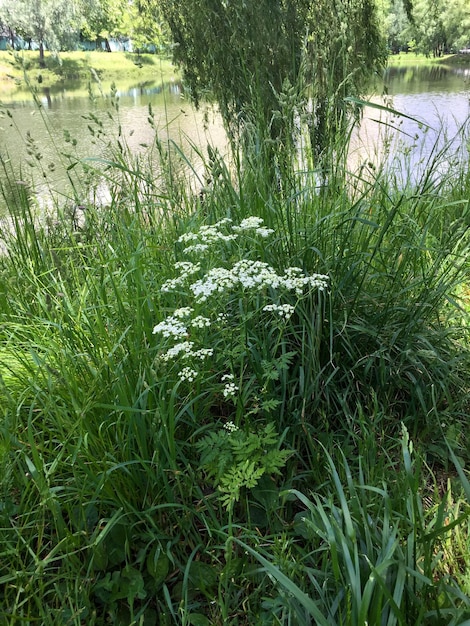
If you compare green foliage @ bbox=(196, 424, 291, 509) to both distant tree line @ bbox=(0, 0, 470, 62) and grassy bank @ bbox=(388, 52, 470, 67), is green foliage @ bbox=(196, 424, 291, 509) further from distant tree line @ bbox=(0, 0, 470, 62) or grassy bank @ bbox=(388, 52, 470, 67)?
grassy bank @ bbox=(388, 52, 470, 67)

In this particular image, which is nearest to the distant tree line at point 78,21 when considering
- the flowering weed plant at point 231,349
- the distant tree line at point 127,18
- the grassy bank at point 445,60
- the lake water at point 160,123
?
the distant tree line at point 127,18

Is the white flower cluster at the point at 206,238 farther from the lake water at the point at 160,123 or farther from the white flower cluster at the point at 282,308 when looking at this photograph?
the lake water at the point at 160,123

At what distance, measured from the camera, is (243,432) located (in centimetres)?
130

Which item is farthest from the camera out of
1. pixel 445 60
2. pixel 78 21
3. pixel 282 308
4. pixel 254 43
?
pixel 445 60

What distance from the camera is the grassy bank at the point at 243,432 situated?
Answer: 1.11m

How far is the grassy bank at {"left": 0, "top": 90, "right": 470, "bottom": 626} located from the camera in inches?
43.5

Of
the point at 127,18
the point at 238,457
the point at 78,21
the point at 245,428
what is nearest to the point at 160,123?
the point at 78,21

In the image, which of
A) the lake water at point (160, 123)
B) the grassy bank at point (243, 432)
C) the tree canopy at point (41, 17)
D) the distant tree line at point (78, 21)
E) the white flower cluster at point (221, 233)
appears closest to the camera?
the grassy bank at point (243, 432)

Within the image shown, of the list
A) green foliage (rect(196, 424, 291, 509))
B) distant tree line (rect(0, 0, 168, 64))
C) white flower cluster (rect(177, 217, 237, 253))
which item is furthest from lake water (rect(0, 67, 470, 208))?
green foliage (rect(196, 424, 291, 509))

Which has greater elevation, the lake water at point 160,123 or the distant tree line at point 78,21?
the distant tree line at point 78,21

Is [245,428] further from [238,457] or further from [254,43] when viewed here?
[254,43]

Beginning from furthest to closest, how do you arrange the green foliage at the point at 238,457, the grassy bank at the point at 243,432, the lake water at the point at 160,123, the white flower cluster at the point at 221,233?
the lake water at the point at 160,123 → the white flower cluster at the point at 221,233 → the green foliage at the point at 238,457 → the grassy bank at the point at 243,432

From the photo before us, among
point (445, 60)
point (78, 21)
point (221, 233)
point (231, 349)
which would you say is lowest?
point (231, 349)

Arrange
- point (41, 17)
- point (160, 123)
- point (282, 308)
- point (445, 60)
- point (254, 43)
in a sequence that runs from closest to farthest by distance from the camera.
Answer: point (282, 308), point (254, 43), point (41, 17), point (160, 123), point (445, 60)
